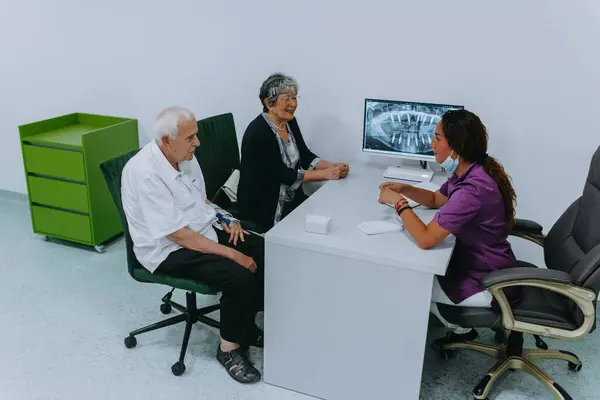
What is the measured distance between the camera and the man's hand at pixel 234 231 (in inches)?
106

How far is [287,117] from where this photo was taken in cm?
296

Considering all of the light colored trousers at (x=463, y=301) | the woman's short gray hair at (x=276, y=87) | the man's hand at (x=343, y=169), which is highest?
the woman's short gray hair at (x=276, y=87)

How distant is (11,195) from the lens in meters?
4.62

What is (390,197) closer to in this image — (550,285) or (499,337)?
(550,285)

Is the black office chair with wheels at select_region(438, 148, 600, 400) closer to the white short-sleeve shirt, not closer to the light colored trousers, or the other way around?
the light colored trousers

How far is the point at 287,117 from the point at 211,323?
1140 millimetres

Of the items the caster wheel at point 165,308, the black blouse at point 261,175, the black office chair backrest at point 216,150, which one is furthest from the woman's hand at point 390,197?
the caster wheel at point 165,308

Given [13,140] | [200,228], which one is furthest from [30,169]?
[200,228]

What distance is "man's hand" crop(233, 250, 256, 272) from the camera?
2.49m

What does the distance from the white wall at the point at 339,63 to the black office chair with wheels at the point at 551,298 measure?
0.67 m

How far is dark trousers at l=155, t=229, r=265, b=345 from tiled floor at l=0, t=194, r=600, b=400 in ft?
0.90

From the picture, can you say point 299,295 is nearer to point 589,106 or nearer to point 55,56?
point 589,106

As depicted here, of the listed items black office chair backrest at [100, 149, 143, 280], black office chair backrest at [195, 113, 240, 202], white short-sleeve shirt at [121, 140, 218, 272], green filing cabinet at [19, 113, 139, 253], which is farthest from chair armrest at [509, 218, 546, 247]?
green filing cabinet at [19, 113, 139, 253]

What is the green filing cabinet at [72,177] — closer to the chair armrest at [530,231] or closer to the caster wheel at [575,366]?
the chair armrest at [530,231]
